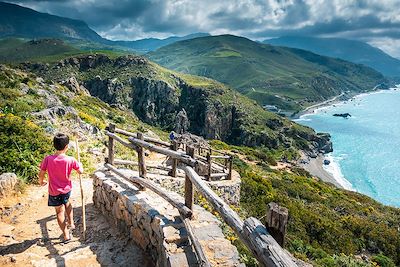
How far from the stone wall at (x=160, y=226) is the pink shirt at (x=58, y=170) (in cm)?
148

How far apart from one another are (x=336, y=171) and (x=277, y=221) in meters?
84.8

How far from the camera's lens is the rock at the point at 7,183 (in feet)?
29.6

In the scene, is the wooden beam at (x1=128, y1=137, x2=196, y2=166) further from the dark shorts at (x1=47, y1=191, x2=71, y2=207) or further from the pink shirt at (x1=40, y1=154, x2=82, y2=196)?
the dark shorts at (x1=47, y1=191, x2=71, y2=207)

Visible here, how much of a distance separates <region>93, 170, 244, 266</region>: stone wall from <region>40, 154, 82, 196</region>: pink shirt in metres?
1.48

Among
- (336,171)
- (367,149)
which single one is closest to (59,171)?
(336,171)

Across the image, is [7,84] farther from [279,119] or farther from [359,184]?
[279,119]

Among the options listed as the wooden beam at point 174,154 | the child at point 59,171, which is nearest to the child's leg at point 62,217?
the child at point 59,171

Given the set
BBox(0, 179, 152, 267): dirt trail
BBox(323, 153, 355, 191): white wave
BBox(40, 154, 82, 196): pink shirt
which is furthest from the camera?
BBox(323, 153, 355, 191): white wave

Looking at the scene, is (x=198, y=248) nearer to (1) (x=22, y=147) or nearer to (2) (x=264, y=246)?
(2) (x=264, y=246)

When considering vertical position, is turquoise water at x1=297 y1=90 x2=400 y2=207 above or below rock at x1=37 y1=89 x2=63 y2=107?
below

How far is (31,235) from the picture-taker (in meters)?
7.56

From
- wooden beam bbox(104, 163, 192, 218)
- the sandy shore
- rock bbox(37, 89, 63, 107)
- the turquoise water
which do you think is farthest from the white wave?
wooden beam bbox(104, 163, 192, 218)

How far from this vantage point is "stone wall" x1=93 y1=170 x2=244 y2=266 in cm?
544

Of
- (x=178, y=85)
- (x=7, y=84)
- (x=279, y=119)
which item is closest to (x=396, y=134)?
(x=279, y=119)
